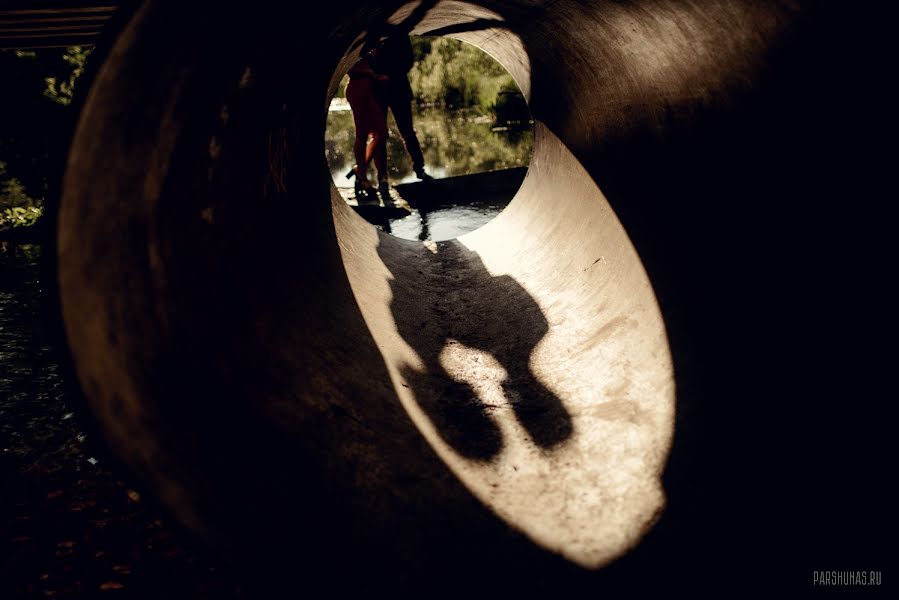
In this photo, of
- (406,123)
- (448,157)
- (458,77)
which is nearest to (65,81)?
(406,123)

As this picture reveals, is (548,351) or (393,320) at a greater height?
(393,320)

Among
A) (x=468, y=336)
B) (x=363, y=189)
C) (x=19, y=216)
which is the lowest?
(x=468, y=336)

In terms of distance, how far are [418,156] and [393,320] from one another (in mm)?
5897

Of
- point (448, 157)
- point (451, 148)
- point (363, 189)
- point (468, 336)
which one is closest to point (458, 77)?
point (451, 148)

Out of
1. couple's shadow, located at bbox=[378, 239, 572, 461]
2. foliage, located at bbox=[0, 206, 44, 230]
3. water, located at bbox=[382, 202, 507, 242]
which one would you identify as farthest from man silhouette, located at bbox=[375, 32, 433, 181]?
foliage, located at bbox=[0, 206, 44, 230]

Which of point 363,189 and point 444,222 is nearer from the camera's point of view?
point 444,222

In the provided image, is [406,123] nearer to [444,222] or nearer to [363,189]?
[363,189]

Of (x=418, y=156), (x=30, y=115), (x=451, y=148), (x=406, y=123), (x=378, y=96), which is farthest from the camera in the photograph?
(x=451, y=148)

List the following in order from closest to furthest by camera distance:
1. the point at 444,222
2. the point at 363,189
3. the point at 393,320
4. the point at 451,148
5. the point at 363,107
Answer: the point at 393,320, the point at 444,222, the point at 363,107, the point at 363,189, the point at 451,148

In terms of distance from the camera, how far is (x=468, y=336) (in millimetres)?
3645

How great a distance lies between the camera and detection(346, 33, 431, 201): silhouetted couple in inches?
290

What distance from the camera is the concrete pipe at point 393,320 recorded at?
52.7 inches

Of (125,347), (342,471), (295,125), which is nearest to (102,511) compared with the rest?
(342,471)

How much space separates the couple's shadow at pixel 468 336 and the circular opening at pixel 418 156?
4.88ft
